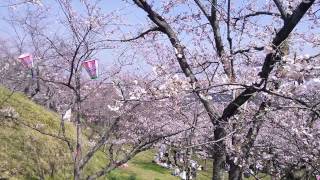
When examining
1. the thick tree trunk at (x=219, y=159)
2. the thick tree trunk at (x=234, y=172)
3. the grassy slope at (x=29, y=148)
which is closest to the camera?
the thick tree trunk at (x=219, y=159)

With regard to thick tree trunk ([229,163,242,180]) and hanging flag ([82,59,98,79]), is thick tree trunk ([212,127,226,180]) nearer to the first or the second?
thick tree trunk ([229,163,242,180])

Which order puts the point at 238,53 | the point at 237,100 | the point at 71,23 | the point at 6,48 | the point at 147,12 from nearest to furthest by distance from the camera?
1. the point at 237,100
2. the point at 147,12
3. the point at 238,53
4. the point at 71,23
5. the point at 6,48

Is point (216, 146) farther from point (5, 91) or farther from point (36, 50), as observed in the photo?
point (36, 50)

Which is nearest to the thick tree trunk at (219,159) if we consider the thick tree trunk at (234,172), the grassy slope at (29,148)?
the thick tree trunk at (234,172)

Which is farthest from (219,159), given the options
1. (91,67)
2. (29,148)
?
(29,148)

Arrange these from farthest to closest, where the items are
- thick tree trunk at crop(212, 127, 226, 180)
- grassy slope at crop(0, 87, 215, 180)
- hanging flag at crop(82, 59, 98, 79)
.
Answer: grassy slope at crop(0, 87, 215, 180), hanging flag at crop(82, 59, 98, 79), thick tree trunk at crop(212, 127, 226, 180)

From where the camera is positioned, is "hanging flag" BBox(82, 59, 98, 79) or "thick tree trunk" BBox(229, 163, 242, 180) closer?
"thick tree trunk" BBox(229, 163, 242, 180)

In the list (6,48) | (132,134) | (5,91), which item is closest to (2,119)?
(5,91)

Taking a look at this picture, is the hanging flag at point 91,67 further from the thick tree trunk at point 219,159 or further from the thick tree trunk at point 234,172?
the thick tree trunk at point 219,159

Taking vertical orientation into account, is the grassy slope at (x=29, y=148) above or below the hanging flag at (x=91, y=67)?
below

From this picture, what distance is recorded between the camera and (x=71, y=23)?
8.90 metres

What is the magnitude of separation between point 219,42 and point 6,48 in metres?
38.1

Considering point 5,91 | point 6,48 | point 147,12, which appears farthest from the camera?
point 6,48

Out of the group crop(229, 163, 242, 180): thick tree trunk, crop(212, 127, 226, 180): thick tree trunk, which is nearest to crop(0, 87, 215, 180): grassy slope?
crop(229, 163, 242, 180): thick tree trunk
